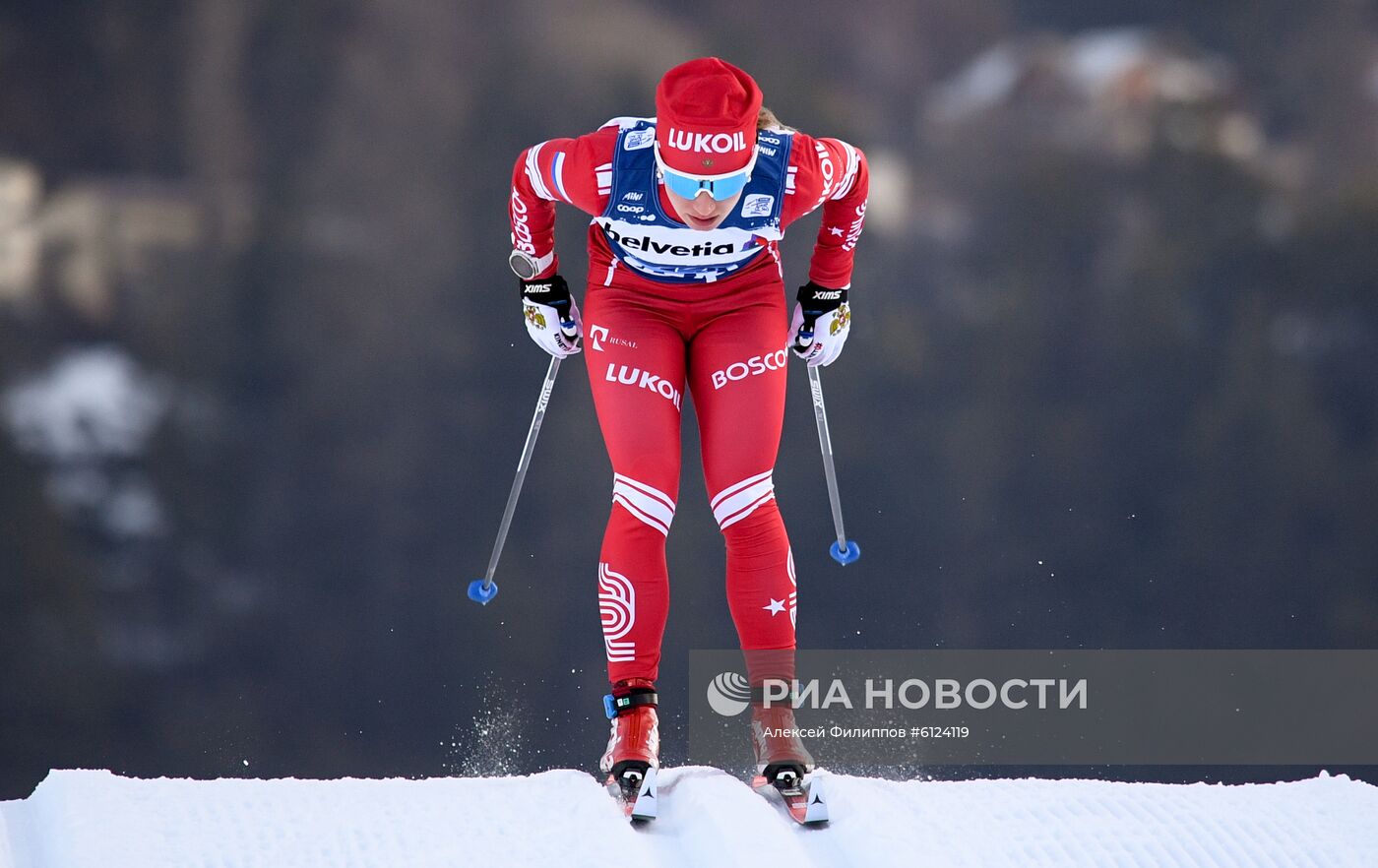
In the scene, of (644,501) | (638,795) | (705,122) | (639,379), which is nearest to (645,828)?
(638,795)

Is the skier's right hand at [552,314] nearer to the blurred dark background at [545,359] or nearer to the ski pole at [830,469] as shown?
the ski pole at [830,469]

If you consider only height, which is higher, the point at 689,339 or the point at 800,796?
the point at 689,339

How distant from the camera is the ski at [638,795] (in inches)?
97.2

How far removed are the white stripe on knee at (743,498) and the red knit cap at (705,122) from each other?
0.58 meters

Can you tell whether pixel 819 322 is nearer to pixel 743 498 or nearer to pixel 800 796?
pixel 743 498

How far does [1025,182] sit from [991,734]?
7.69ft

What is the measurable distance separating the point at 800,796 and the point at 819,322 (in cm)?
101

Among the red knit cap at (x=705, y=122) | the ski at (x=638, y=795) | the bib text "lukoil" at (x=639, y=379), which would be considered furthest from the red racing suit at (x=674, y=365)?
the ski at (x=638, y=795)

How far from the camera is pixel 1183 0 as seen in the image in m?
5.97

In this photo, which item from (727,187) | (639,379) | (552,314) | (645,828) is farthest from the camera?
(552,314)

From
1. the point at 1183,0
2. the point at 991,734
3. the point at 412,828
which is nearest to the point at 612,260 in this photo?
the point at 412,828

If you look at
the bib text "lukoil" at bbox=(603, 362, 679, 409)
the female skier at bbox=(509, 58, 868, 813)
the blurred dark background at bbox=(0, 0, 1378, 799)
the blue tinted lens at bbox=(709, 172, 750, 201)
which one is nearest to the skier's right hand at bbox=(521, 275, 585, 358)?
the female skier at bbox=(509, 58, 868, 813)

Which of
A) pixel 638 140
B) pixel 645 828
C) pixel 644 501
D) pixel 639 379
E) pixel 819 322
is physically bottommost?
pixel 645 828

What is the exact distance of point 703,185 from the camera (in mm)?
2562
